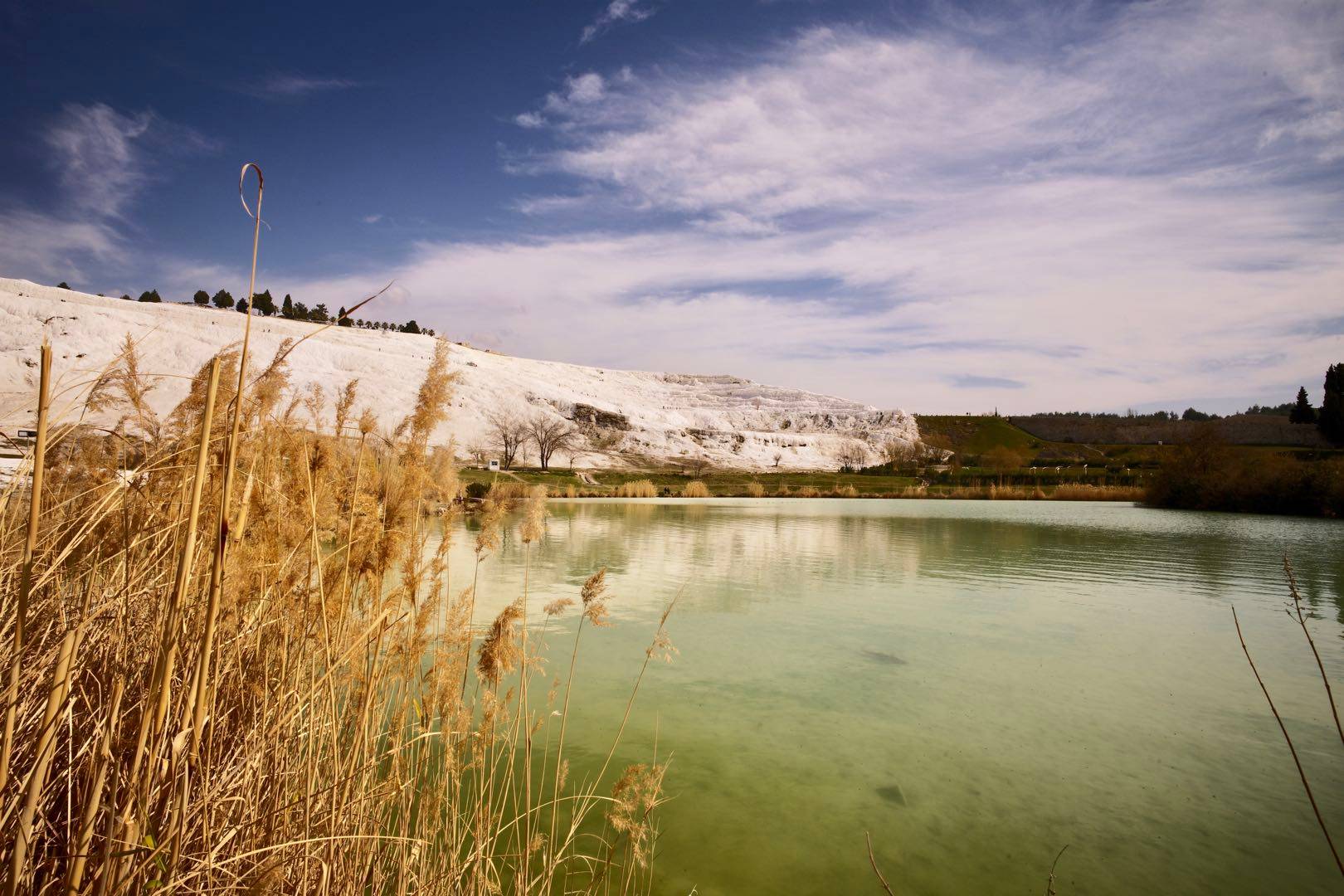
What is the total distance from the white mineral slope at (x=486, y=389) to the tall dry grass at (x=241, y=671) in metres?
29.3

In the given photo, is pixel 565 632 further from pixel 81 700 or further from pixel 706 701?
pixel 81 700

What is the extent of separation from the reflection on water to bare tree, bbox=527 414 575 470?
113ft

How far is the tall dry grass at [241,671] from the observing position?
1.16 meters

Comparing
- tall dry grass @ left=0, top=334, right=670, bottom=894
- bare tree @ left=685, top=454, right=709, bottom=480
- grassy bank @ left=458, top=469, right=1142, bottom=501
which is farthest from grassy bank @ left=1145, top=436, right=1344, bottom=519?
bare tree @ left=685, top=454, right=709, bottom=480

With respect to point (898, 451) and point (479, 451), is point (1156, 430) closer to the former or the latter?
point (898, 451)

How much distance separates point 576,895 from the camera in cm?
270

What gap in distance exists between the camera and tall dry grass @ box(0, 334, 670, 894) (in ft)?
3.81

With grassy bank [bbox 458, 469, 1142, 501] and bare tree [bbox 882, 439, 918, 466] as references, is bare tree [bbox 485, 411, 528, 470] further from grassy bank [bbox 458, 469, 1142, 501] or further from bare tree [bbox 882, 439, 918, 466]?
bare tree [bbox 882, 439, 918, 466]

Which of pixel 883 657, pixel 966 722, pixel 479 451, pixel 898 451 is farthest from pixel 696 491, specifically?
pixel 898 451

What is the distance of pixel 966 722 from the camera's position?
4.89m

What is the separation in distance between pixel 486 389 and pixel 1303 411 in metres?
60.1

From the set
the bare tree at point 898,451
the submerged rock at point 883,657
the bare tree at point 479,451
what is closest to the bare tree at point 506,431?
the bare tree at point 479,451

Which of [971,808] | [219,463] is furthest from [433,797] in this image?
[971,808]

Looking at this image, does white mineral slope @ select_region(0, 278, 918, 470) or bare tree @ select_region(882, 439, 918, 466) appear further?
bare tree @ select_region(882, 439, 918, 466)
